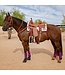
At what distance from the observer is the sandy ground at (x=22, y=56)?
94.9 inches

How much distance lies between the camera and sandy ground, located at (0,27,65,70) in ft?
7.91

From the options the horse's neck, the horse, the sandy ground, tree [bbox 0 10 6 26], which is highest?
tree [bbox 0 10 6 26]

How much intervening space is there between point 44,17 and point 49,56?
53 cm

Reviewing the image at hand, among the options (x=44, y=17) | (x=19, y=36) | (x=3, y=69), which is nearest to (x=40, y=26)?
(x=44, y=17)

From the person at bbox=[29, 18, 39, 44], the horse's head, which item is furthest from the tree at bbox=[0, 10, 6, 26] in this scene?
the person at bbox=[29, 18, 39, 44]

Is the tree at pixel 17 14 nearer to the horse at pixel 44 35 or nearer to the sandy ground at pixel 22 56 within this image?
the horse at pixel 44 35

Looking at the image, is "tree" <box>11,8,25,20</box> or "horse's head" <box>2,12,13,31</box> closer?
"horse's head" <box>2,12,13,31</box>

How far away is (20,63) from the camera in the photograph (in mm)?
2428

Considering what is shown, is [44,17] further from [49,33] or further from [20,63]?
[20,63]

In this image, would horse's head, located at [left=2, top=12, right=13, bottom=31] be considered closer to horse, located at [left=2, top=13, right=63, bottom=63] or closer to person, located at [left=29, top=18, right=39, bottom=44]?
horse, located at [left=2, top=13, right=63, bottom=63]

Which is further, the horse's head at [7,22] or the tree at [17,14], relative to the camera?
the tree at [17,14]


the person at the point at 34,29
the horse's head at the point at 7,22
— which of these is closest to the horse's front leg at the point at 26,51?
the person at the point at 34,29

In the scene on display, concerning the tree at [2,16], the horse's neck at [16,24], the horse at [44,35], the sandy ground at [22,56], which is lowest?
the sandy ground at [22,56]
